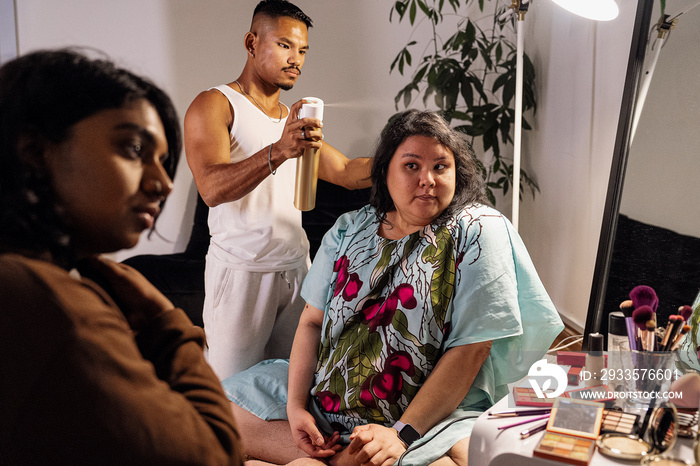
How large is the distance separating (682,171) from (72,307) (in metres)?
1.29

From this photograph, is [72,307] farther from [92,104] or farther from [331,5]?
[331,5]

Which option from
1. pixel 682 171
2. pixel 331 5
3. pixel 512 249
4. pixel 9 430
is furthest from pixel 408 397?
pixel 331 5

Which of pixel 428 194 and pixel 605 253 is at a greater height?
pixel 428 194

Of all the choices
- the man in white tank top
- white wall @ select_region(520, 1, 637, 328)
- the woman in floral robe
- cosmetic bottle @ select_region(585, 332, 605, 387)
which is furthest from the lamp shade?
cosmetic bottle @ select_region(585, 332, 605, 387)

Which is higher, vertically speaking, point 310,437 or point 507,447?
point 507,447

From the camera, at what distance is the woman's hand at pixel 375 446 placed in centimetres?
118

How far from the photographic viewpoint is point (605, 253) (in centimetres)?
153

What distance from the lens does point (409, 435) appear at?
1237 mm

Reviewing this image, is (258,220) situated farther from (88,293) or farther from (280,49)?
(88,293)

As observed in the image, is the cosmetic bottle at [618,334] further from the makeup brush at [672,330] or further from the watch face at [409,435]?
the watch face at [409,435]

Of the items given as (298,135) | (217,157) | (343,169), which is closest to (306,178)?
(298,135)

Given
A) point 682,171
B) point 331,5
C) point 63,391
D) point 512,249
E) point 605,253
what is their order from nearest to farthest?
1. point 63,391
2. point 682,171
3. point 512,249
4. point 605,253
5. point 331,5

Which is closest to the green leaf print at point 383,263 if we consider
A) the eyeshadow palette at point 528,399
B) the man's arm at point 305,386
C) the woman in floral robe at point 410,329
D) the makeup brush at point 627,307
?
the woman in floral robe at point 410,329

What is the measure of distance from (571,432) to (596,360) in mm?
216
